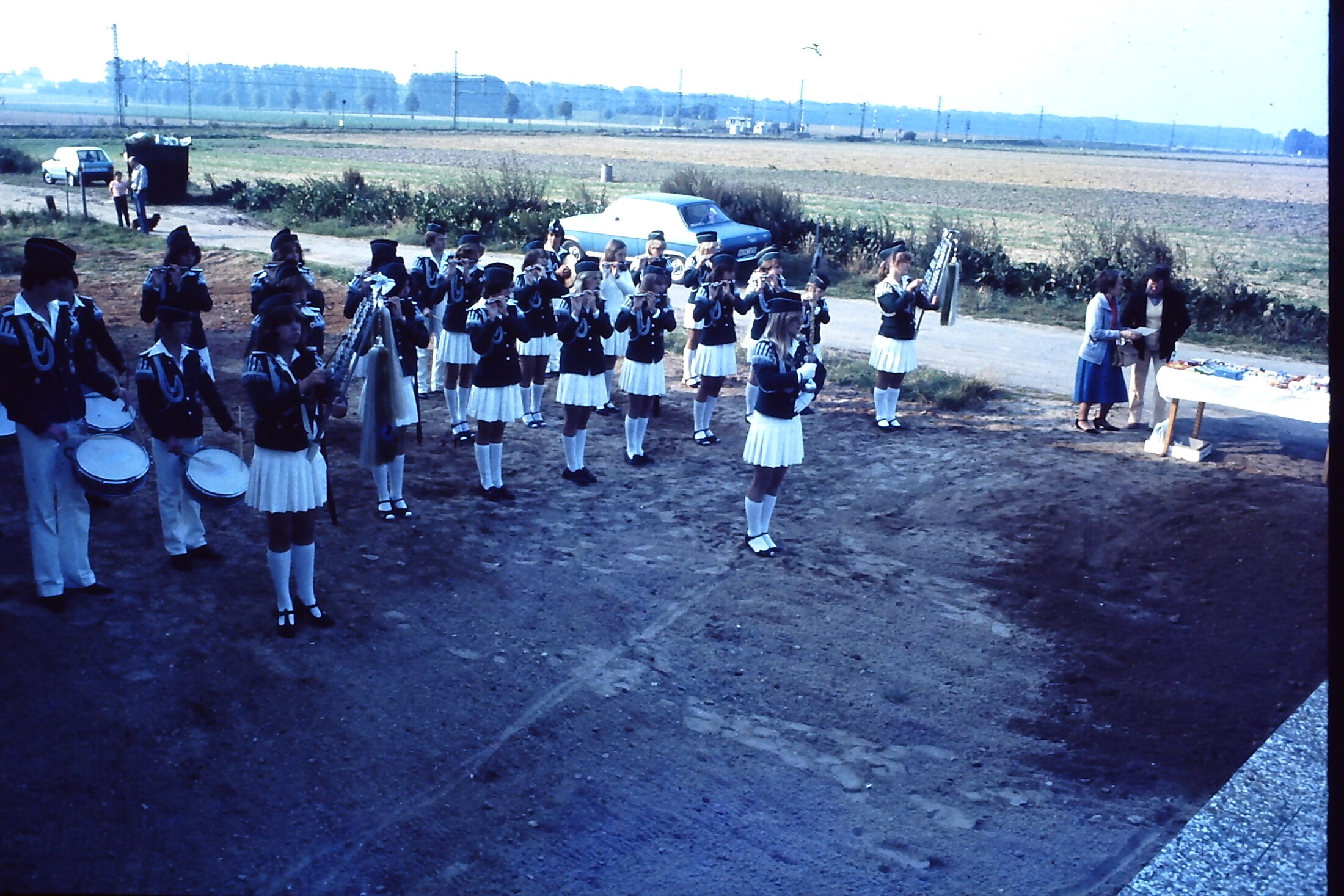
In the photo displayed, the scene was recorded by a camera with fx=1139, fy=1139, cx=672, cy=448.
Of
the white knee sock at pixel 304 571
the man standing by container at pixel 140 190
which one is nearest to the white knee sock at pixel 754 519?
the white knee sock at pixel 304 571

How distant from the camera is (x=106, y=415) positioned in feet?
25.9

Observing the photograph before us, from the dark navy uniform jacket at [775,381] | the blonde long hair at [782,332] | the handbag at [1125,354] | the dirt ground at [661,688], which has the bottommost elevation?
the dirt ground at [661,688]

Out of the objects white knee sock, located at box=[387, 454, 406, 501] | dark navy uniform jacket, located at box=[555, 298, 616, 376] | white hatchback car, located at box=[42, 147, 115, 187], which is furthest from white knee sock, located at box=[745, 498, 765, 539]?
white hatchback car, located at box=[42, 147, 115, 187]

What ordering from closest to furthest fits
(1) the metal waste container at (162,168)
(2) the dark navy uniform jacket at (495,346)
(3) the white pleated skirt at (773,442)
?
(3) the white pleated skirt at (773,442) → (2) the dark navy uniform jacket at (495,346) → (1) the metal waste container at (162,168)

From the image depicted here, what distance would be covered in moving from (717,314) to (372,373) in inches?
194

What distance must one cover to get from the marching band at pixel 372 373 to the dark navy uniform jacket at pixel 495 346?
0.02 m

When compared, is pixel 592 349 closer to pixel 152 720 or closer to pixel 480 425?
pixel 480 425

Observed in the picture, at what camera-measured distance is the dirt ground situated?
4996 mm

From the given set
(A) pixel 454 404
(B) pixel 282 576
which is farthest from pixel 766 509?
(A) pixel 454 404

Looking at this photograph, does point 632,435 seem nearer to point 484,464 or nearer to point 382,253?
point 484,464

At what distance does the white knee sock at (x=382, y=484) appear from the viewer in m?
8.81

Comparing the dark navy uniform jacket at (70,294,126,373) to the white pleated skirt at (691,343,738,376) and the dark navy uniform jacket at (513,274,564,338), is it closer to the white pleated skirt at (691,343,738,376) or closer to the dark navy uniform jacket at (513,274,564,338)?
the dark navy uniform jacket at (513,274,564,338)

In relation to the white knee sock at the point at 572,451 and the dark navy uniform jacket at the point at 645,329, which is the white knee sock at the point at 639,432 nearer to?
the dark navy uniform jacket at the point at 645,329

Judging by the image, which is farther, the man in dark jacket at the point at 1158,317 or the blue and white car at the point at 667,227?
the blue and white car at the point at 667,227
